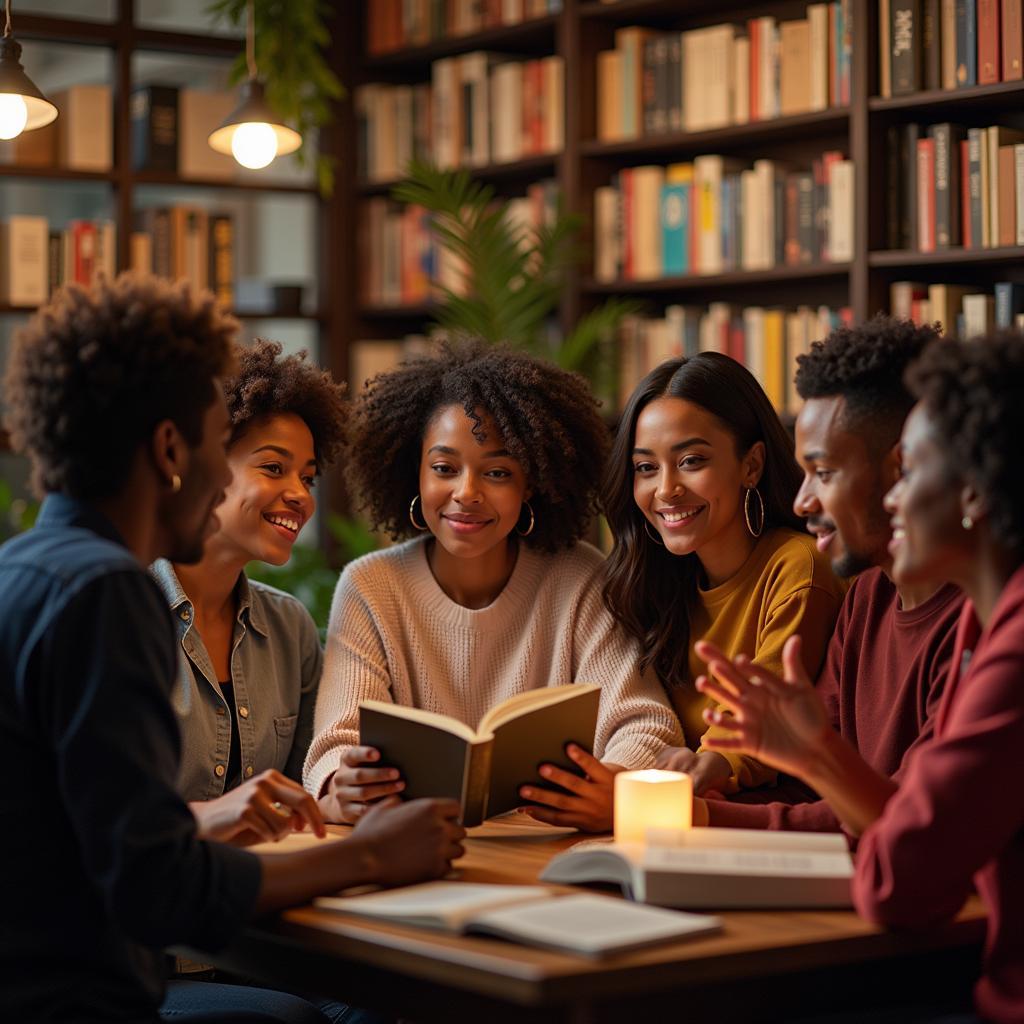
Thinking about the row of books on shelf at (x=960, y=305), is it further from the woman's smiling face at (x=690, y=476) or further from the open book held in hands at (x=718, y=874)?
the open book held in hands at (x=718, y=874)

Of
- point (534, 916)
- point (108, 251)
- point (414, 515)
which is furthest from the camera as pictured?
point (108, 251)

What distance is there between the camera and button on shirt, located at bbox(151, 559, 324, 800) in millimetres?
2439

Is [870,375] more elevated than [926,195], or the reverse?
[926,195]

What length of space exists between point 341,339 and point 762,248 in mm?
1630

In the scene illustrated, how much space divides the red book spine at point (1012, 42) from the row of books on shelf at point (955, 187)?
136 mm

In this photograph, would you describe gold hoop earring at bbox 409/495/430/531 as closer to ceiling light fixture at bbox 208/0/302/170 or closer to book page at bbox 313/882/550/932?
book page at bbox 313/882/550/932

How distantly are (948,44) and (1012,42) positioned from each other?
181mm

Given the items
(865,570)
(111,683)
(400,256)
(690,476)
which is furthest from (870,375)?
(400,256)

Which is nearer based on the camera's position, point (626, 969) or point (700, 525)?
point (626, 969)

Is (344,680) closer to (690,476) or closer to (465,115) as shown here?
(690,476)

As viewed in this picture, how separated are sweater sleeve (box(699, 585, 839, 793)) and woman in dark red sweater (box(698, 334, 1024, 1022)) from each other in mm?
592

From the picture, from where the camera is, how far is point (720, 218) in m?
4.41

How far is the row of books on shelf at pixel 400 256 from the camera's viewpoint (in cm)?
512

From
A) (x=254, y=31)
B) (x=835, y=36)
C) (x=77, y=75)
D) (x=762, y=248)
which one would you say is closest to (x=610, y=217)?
(x=762, y=248)
